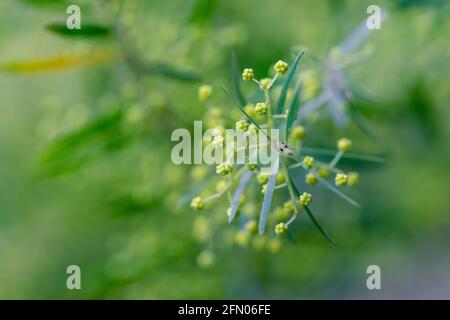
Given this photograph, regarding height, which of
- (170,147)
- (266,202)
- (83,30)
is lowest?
(266,202)

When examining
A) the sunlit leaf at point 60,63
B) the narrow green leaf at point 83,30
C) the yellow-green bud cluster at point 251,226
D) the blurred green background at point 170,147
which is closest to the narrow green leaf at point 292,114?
the yellow-green bud cluster at point 251,226

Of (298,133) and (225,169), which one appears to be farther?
(298,133)

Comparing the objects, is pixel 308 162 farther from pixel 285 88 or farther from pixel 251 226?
pixel 251 226

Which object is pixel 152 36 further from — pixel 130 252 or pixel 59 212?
pixel 59 212

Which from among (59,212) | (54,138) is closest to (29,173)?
(59,212)

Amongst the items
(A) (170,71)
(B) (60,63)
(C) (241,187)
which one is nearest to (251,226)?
(C) (241,187)

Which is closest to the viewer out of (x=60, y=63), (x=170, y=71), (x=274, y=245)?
(x=274, y=245)
